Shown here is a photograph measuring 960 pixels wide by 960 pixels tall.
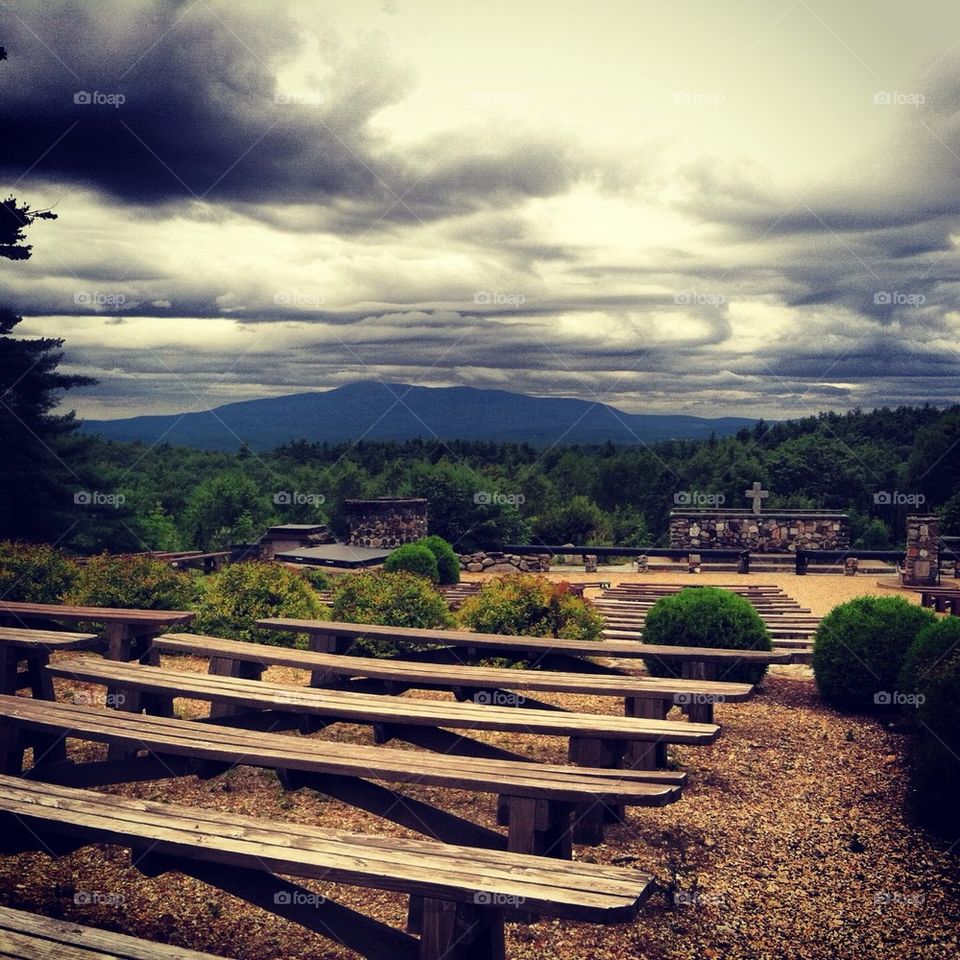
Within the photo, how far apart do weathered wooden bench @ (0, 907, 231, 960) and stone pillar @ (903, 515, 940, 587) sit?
1858 centimetres

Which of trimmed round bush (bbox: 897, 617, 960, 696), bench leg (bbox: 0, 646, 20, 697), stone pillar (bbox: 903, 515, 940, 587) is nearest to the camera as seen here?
bench leg (bbox: 0, 646, 20, 697)

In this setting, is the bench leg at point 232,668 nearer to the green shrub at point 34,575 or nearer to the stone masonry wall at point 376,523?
the green shrub at point 34,575

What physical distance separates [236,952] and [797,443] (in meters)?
53.4

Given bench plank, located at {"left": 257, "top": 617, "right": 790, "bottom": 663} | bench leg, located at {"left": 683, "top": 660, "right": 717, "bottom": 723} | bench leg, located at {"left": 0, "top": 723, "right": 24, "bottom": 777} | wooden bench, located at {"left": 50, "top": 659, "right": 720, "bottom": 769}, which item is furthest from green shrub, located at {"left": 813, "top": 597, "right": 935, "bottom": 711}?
bench leg, located at {"left": 0, "top": 723, "right": 24, "bottom": 777}

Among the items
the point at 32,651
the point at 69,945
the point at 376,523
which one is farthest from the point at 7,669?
the point at 376,523

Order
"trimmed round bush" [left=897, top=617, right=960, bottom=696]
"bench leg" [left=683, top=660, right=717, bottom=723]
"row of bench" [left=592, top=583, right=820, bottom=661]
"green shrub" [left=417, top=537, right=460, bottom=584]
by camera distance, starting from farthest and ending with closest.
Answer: "green shrub" [left=417, top=537, right=460, bottom=584], "row of bench" [left=592, top=583, right=820, bottom=661], "trimmed round bush" [left=897, top=617, right=960, bottom=696], "bench leg" [left=683, top=660, right=717, bottom=723]

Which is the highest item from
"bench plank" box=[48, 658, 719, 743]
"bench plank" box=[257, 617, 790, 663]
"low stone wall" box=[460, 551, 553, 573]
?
"bench plank" box=[257, 617, 790, 663]

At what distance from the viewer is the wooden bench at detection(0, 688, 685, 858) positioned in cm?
408

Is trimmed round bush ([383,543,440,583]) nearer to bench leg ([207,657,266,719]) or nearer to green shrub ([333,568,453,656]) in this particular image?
green shrub ([333,568,453,656])

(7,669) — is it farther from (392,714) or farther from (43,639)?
(392,714)

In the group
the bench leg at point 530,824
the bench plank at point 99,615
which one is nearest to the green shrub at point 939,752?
the bench leg at point 530,824

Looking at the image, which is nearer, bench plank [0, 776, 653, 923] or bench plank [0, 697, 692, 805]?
bench plank [0, 776, 653, 923]

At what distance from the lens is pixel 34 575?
444 inches

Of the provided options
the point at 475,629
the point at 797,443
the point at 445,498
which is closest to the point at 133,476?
the point at 445,498
